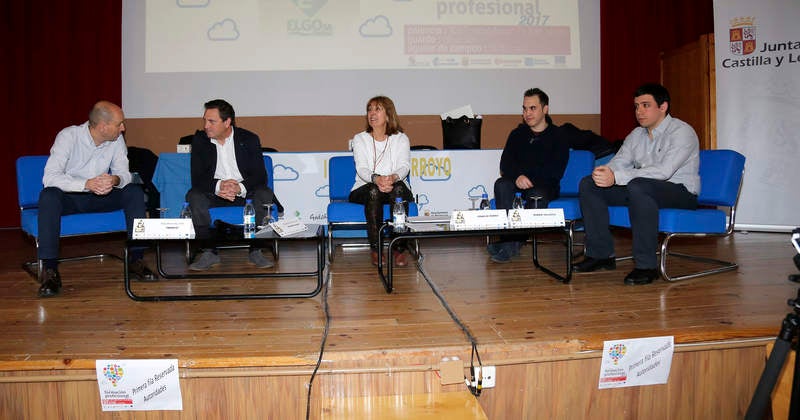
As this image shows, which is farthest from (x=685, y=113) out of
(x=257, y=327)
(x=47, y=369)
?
(x=47, y=369)

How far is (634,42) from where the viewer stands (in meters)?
5.86

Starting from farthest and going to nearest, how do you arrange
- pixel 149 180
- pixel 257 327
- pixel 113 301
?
pixel 149 180 < pixel 113 301 < pixel 257 327

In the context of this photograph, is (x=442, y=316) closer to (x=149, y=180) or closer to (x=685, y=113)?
(x=149, y=180)

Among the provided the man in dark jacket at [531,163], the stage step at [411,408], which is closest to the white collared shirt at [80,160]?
the stage step at [411,408]

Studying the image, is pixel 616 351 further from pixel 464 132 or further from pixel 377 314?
pixel 464 132

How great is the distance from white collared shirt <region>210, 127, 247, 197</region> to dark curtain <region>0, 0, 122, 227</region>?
2.64 m

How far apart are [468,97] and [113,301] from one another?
399 centimetres

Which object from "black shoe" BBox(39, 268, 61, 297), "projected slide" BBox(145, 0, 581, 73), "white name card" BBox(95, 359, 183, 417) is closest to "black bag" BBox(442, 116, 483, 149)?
"projected slide" BBox(145, 0, 581, 73)

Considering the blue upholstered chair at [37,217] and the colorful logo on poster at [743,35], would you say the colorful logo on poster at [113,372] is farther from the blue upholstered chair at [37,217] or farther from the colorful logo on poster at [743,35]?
the colorful logo on poster at [743,35]

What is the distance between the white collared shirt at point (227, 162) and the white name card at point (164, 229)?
3.53ft

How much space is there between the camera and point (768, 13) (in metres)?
4.45

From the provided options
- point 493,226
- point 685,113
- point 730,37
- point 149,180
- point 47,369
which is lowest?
point 47,369

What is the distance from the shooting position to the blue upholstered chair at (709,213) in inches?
106

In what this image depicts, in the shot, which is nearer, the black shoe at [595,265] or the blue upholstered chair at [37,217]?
the blue upholstered chair at [37,217]
